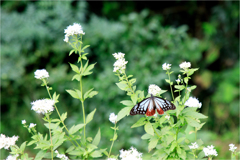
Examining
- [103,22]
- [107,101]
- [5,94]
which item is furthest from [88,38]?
[5,94]

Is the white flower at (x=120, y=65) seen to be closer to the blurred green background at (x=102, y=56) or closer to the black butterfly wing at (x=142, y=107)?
the black butterfly wing at (x=142, y=107)

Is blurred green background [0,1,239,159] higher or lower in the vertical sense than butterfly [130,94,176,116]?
higher

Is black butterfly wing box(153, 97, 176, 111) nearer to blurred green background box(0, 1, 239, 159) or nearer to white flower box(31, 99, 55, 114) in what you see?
white flower box(31, 99, 55, 114)

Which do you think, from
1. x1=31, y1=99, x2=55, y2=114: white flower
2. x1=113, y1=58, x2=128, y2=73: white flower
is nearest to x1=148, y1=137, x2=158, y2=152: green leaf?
x1=113, y1=58, x2=128, y2=73: white flower

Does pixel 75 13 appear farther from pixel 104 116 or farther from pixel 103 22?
pixel 104 116

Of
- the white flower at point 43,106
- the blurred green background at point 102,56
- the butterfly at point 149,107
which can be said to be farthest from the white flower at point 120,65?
the blurred green background at point 102,56

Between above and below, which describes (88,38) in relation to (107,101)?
above

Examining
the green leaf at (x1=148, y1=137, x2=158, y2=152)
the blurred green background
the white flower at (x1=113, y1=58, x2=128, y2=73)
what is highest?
the blurred green background

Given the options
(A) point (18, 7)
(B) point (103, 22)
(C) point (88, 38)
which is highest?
(A) point (18, 7)

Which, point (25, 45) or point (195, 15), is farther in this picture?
point (195, 15)
